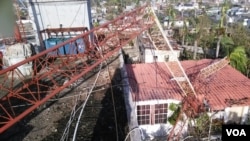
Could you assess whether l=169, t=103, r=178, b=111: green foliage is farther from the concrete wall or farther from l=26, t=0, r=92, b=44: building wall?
l=26, t=0, r=92, b=44: building wall

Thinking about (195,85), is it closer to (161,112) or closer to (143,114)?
(161,112)

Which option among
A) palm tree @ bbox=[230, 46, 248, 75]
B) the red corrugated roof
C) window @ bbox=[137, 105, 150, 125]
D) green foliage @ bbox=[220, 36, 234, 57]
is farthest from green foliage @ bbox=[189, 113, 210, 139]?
green foliage @ bbox=[220, 36, 234, 57]

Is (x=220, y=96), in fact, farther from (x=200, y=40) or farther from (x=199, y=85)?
(x=200, y=40)

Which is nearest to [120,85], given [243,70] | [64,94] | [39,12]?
[64,94]

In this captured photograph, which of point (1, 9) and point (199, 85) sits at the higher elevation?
point (1, 9)

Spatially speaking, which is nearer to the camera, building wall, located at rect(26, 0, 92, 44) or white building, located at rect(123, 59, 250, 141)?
white building, located at rect(123, 59, 250, 141)

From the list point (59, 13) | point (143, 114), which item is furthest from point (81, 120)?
point (59, 13)
